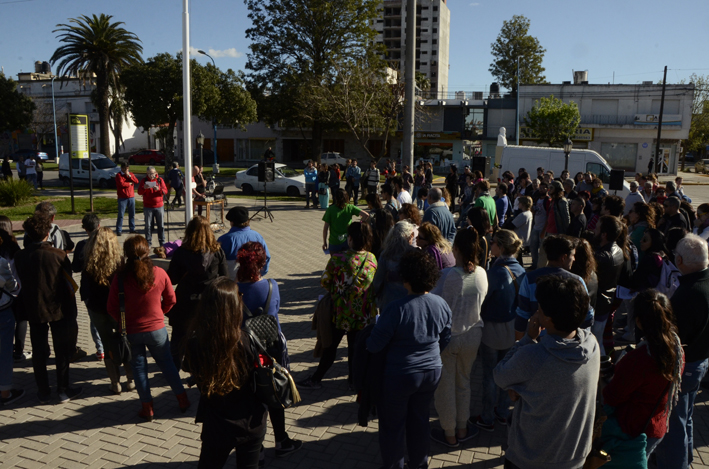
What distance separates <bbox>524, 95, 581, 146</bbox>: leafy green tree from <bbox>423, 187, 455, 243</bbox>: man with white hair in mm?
43098

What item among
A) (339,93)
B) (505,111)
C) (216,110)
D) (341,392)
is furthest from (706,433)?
(505,111)

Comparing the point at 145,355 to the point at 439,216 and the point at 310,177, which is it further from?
the point at 310,177

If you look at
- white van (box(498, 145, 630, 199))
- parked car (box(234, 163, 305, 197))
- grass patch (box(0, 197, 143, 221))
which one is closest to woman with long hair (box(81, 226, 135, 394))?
grass patch (box(0, 197, 143, 221))

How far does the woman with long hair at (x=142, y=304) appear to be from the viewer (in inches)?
184

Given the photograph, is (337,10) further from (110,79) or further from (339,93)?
(110,79)

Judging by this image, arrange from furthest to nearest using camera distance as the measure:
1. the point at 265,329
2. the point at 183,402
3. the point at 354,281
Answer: the point at 183,402 → the point at 354,281 → the point at 265,329

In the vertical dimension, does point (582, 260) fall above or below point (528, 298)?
above

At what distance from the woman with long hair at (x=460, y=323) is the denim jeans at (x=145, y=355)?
8.18 ft

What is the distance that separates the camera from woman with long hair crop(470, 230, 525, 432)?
4.55 meters

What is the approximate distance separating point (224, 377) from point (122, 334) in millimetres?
2169

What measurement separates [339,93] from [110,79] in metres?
17.9

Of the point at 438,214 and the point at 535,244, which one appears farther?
the point at 535,244

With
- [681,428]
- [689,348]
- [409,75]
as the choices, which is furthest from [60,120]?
[681,428]

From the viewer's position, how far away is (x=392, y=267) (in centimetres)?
507
